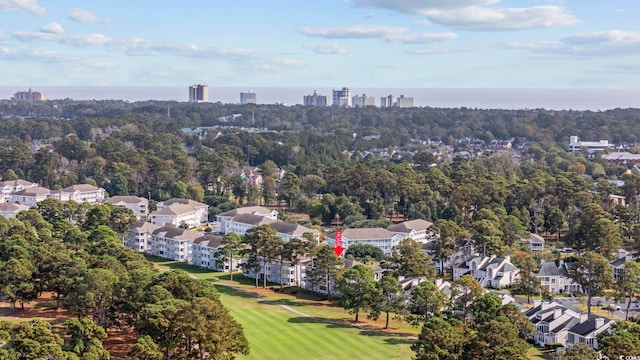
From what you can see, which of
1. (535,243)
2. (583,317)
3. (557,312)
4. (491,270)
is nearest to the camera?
(557,312)

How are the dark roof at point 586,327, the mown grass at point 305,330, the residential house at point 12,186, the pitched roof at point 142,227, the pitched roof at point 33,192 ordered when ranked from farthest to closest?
the residential house at point 12,186
the pitched roof at point 33,192
the pitched roof at point 142,227
the dark roof at point 586,327
the mown grass at point 305,330

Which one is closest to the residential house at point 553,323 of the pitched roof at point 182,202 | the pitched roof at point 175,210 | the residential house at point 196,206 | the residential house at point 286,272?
the residential house at point 286,272

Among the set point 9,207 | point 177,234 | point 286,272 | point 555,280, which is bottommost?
point 286,272

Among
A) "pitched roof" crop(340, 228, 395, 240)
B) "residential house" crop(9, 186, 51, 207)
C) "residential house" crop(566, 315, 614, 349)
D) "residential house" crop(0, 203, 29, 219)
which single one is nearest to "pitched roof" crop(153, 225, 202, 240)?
"pitched roof" crop(340, 228, 395, 240)

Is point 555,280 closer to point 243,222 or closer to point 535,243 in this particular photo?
point 535,243

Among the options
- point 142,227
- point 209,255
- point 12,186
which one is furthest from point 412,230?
point 12,186

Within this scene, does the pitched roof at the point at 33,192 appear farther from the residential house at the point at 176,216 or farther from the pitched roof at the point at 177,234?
the pitched roof at the point at 177,234
